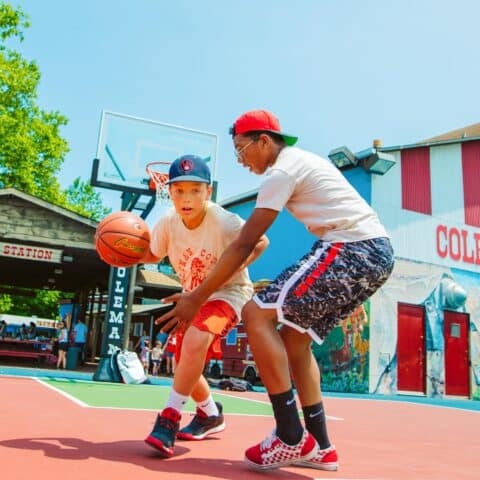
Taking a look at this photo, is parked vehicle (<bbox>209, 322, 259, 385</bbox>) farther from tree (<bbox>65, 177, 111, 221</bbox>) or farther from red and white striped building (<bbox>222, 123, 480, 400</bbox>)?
tree (<bbox>65, 177, 111, 221</bbox>)

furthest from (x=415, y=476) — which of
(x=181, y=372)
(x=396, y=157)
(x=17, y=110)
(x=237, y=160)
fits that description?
(x=17, y=110)

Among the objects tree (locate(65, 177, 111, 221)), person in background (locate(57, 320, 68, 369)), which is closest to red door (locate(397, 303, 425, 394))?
person in background (locate(57, 320, 68, 369))

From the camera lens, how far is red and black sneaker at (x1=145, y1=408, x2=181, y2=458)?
3210mm

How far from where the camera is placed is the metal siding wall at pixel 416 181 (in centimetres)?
1855

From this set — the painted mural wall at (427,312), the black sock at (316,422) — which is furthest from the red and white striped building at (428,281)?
the black sock at (316,422)

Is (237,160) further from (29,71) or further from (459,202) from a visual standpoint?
(29,71)

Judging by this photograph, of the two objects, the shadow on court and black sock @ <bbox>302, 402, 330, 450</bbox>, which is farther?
black sock @ <bbox>302, 402, 330, 450</bbox>

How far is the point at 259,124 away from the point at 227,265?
0.90 metres

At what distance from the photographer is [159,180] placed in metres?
16.4

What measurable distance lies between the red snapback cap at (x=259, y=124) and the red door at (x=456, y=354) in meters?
A: 16.5

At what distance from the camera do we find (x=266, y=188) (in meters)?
3.06

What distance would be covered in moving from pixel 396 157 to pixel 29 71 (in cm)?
1832

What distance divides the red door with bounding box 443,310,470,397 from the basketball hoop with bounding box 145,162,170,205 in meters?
9.73

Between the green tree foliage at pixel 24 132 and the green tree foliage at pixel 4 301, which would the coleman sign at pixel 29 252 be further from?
the green tree foliage at pixel 4 301
